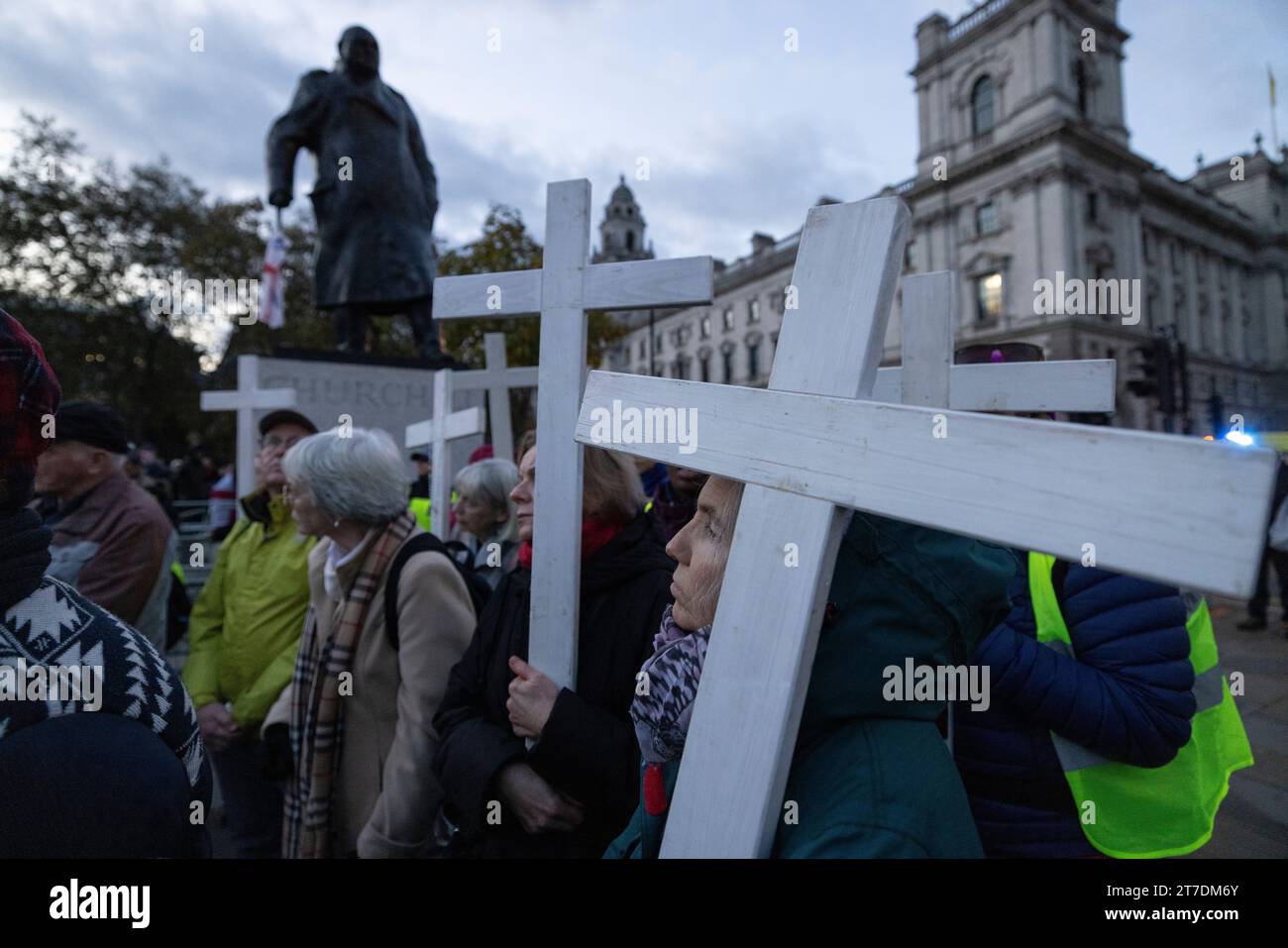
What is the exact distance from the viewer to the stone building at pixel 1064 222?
31797 millimetres

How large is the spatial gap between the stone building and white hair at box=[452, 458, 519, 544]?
28.4 metres

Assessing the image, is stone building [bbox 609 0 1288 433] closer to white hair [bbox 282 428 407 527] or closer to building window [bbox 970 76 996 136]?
building window [bbox 970 76 996 136]

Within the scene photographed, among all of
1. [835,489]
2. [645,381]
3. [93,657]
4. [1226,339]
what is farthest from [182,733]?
[1226,339]

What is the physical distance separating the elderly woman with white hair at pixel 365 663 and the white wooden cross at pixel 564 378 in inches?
23.6

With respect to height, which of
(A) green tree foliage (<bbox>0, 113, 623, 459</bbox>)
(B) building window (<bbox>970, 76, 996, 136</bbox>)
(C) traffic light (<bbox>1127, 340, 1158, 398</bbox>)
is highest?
(B) building window (<bbox>970, 76, 996, 136</bbox>)

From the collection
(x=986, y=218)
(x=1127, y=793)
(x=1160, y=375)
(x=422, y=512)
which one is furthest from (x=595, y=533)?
(x=986, y=218)

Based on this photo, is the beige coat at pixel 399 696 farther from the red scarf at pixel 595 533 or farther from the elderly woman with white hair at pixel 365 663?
the red scarf at pixel 595 533

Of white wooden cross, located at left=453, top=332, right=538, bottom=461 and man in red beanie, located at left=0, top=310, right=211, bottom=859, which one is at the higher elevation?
white wooden cross, located at left=453, top=332, right=538, bottom=461

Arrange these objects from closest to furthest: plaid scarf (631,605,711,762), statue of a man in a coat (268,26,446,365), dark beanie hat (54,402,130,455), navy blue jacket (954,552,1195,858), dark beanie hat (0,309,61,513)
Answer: dark beanie hat (0,309,61,513), plaid scarf (631,605,711,762), navy blue jacket (954,552,1195,858), dark beanie hat (54,402,130,455), statue of a man in a coat (268,26,446,365)

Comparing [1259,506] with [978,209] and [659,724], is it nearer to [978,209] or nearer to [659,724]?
[659,724]

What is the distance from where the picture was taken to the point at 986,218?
34625 millimetres

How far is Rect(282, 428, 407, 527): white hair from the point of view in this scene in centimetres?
225

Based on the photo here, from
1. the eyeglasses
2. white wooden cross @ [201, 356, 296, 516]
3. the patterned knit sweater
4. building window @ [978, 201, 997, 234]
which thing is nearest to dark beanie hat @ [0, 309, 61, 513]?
the patterned knit sweater

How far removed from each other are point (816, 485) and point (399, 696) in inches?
67.5
